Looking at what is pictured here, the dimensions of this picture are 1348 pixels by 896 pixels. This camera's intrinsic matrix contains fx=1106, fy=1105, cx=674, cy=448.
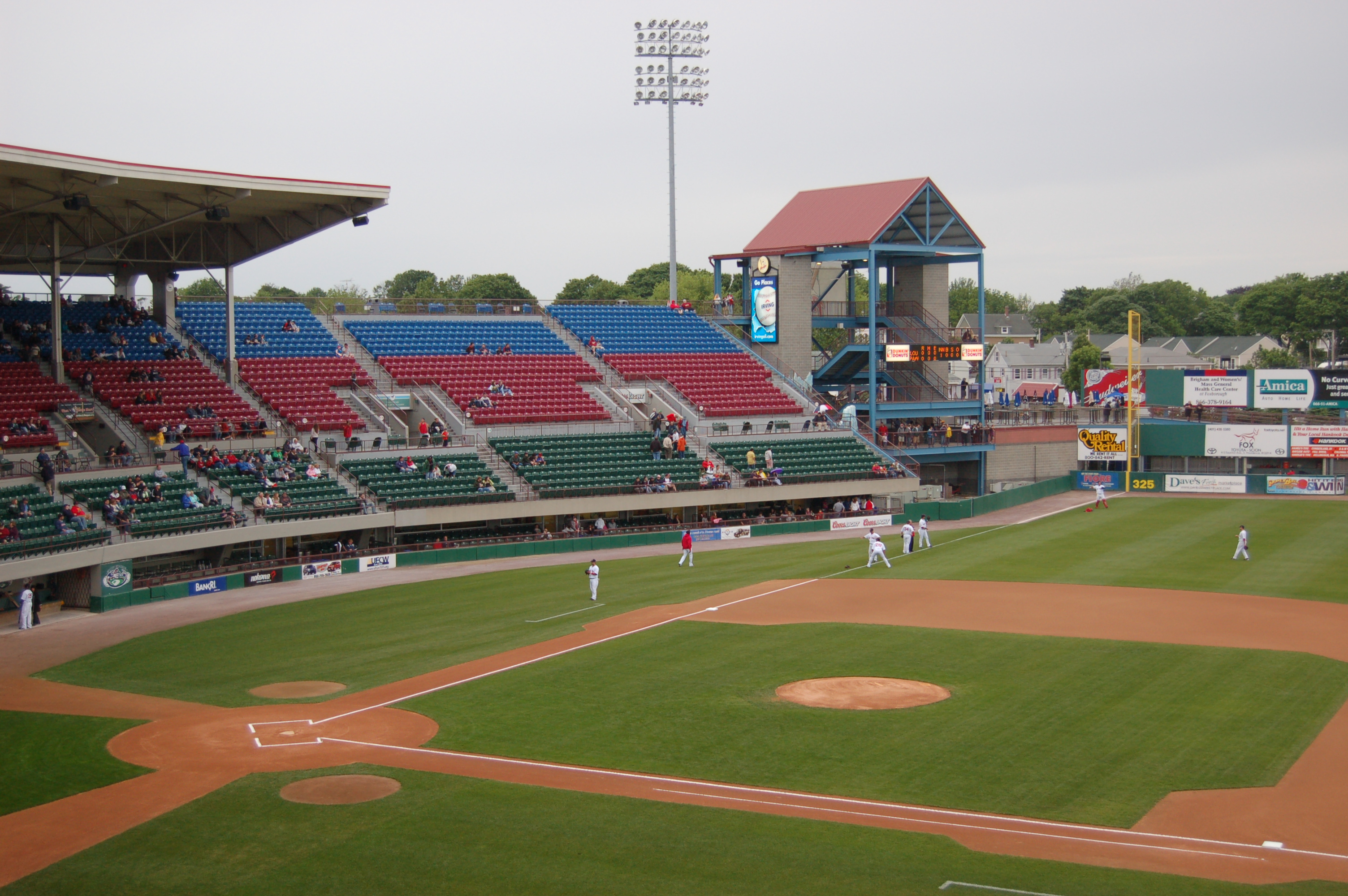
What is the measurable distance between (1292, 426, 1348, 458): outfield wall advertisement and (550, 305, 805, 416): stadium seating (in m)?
25.4

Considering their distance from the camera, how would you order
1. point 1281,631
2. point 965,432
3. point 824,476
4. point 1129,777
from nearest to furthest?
point 1129,777 → point 1281,631 → point 824,476 → point 965,432

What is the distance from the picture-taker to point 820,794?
643 inches

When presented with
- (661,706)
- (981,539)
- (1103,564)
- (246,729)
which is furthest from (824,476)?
(246,729)

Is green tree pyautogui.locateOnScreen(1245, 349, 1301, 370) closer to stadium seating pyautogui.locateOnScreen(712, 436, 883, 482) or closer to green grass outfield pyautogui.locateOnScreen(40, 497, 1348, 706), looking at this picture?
green grass outfield pyautogui.locateOnScreen(40, 497, 1348, 706)

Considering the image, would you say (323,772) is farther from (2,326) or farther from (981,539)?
(2,326)

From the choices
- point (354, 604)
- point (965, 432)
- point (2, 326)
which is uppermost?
point (2, 326)

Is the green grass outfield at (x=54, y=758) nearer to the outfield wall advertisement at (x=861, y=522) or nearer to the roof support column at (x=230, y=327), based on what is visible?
the roof support column at (x=230, y=327)

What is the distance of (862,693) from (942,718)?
7.22 ft

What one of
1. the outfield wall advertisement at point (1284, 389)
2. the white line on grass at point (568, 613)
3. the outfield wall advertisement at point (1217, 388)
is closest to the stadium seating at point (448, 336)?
the white line on grass at point (568, 613)

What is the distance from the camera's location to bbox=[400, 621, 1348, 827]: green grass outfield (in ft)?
54.9

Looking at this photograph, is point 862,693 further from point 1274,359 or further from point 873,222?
point 1274,359

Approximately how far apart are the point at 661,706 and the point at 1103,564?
69.9ft

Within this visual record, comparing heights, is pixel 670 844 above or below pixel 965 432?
below

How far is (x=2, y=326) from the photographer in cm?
4253
